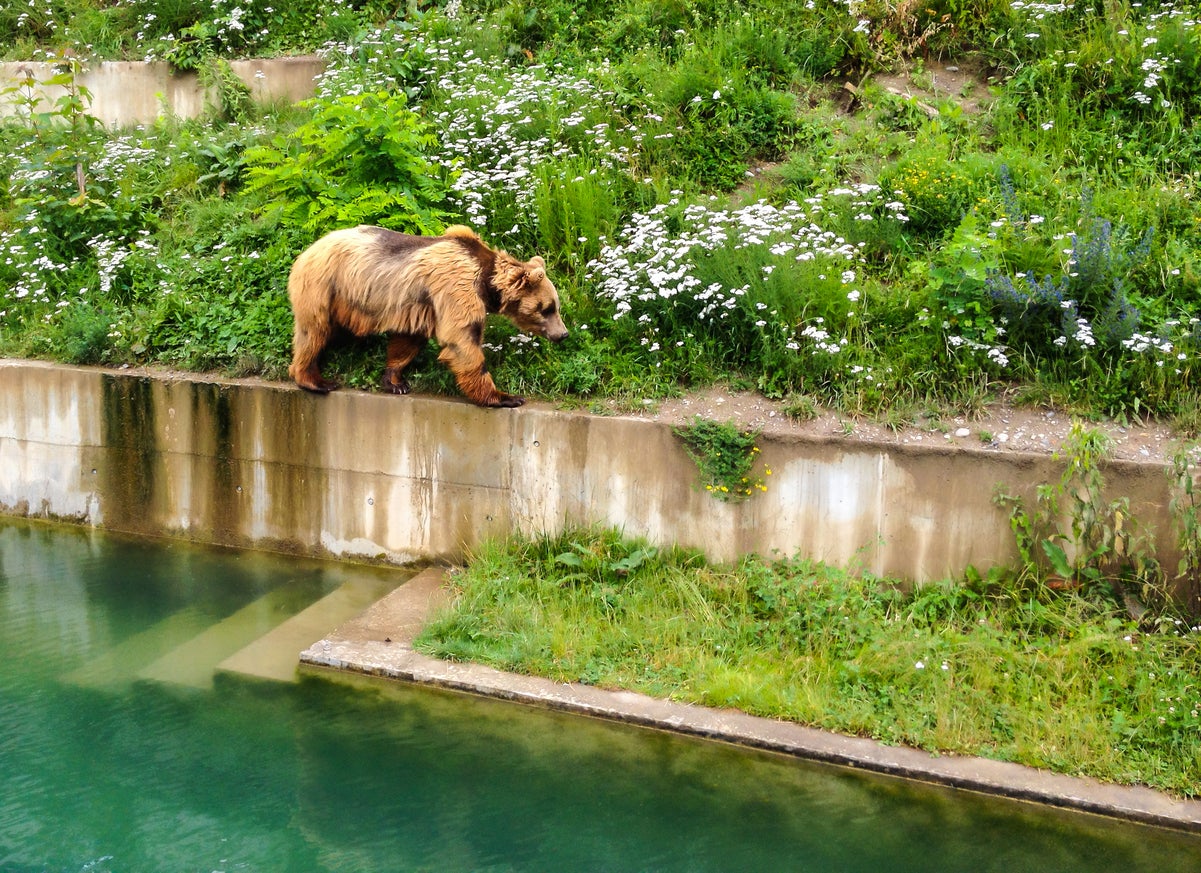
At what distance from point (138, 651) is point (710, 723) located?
3.74 meters

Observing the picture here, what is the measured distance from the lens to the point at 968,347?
6.84m

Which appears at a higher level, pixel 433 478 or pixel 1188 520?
pixel 1188 520

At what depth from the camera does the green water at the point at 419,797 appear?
4984mm

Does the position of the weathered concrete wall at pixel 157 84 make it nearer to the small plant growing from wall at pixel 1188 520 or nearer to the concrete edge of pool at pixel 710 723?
the concrete edge of pool at pixel 710 723

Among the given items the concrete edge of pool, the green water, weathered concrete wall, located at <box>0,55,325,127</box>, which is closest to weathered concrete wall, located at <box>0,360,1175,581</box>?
the concrete edge of pool

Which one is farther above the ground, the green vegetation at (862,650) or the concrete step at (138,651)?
the green vegetation at (862,650)

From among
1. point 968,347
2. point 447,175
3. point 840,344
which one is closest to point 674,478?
point 840,344

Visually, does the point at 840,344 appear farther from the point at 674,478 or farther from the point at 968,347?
the point at 674,478

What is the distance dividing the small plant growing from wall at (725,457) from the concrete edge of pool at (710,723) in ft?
4.86

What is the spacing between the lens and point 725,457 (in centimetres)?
670

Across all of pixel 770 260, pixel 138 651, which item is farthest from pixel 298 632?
pixel 770 260

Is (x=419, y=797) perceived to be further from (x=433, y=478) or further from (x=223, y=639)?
(x=433, y=478)

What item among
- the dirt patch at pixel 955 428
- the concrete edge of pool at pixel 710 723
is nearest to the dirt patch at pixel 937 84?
the dirt patch at pixel 955 428

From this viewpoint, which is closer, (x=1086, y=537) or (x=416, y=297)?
(x=1086, y=537)
